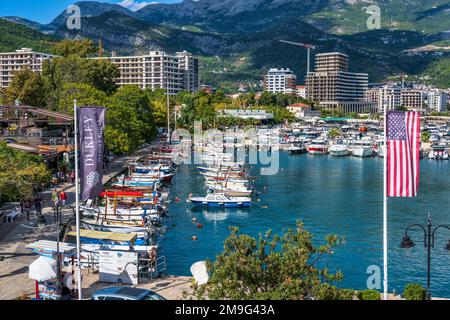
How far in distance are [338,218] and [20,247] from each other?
28040mm

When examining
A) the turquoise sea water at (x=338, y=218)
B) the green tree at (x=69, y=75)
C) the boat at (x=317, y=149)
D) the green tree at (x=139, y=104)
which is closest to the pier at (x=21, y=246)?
the turquoise sea water at (x=338, y=218)

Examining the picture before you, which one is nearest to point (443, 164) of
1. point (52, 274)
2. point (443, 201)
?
point (443, 201)

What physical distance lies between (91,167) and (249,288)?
7805 millimetres

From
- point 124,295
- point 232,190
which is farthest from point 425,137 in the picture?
point 124,295

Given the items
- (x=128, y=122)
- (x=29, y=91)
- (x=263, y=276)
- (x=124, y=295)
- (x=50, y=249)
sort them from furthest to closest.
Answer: (x=29, y=91)
(x=128, y=122)
(x=50, y=249)
(x=263, y=276)
(x=124, y=295)

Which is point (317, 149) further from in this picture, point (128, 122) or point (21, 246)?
point (21, 246)

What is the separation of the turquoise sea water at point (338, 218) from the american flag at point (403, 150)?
13.8 metres

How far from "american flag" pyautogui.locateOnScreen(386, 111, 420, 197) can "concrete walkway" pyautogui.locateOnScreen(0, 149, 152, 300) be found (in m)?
14.9

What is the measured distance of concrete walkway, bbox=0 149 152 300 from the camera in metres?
22.6

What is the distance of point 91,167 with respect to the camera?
67.0 feet

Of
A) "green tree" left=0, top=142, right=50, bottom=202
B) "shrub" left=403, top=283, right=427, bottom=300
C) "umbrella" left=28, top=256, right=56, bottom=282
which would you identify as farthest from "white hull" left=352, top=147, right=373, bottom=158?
"umbrella" left=28, top=256, right=56, bottom=282

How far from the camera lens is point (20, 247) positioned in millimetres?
29234
